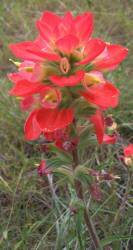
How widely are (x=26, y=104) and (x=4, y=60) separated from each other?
2148 millimetres

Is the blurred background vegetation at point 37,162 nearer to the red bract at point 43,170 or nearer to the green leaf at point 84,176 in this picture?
the green leaf at point 84,176

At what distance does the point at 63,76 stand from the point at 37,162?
1006 millimetres

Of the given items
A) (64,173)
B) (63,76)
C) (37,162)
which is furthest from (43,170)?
(37,162)

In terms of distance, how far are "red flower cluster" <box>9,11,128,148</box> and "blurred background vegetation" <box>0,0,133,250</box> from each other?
17.7 inches

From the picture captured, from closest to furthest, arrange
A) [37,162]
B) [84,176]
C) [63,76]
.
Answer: [63,76] < [84,176] < [37,162]

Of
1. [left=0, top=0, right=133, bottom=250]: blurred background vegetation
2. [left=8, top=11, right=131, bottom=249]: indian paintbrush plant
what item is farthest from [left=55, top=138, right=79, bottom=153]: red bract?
[left=0, top=0, right=133, bottom=250]: blurred background vegetation

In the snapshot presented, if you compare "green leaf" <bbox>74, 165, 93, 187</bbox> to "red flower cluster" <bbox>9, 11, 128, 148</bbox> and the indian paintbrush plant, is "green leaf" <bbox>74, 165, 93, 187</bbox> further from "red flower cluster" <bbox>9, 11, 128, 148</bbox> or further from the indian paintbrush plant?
"red flower cluster" <bbox>9, 11, 128, 148</bbox>

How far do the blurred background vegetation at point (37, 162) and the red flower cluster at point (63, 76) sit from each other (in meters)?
0.45

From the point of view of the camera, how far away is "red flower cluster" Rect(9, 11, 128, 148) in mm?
892

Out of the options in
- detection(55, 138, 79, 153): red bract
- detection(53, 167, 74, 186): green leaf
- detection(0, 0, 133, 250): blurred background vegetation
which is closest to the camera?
detection(55, 138, 79, 153): red bract

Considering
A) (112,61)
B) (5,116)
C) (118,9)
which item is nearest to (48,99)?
(112,61)

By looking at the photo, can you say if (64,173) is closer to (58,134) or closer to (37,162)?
(58,134)

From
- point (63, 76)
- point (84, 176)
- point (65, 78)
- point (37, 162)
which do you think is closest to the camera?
point (65, 78)

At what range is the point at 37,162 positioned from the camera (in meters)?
1.82
